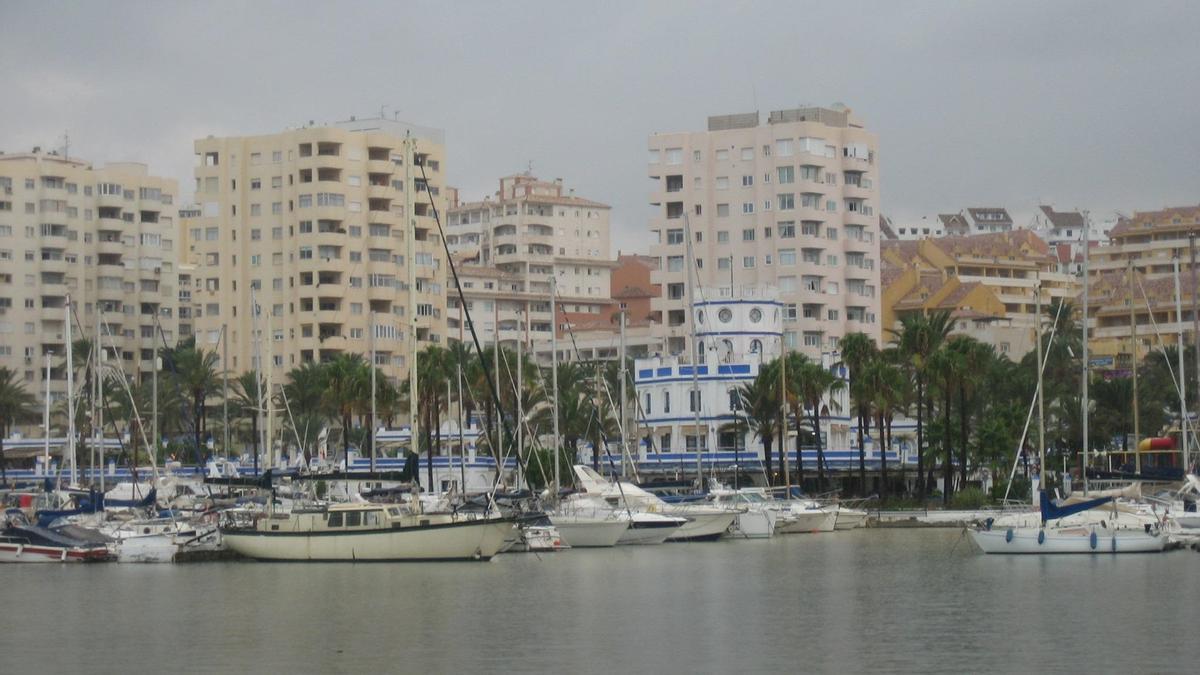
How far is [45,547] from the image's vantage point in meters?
77.9

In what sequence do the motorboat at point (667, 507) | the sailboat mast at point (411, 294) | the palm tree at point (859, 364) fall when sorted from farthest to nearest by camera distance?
the palm tree at point (859, 364), the motorboat at point (667, 507), the sailboat mast at point (411, 294)

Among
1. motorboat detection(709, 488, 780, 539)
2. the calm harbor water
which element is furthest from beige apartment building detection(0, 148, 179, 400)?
the calm harbor water

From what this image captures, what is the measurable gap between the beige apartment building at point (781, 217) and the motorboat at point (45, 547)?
Result: 3798 inches

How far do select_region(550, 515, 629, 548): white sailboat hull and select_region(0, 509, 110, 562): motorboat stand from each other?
60.4ft

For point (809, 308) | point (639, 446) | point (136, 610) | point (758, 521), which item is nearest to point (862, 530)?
point (758, 521)

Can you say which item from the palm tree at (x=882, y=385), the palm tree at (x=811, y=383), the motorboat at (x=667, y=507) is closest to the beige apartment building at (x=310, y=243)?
the palm tree at (x=811, y=383)

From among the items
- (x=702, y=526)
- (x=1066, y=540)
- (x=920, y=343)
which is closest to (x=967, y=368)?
(x=920, y=343)

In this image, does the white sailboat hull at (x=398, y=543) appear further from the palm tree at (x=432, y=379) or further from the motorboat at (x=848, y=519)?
the palm tree at (x=432, y=379)

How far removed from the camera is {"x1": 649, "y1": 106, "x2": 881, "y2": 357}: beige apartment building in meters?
172

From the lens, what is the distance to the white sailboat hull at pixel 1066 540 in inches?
2913

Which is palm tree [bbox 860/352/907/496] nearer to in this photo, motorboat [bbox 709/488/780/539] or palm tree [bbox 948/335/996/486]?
palm tree [bbox 948/335/996/486]

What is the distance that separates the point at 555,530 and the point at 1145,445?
41.0m

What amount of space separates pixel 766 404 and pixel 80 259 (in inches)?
3408

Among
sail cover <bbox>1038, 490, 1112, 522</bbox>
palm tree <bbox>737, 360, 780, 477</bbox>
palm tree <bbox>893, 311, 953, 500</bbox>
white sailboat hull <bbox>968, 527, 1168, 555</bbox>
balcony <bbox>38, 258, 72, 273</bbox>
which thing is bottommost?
white sailboat hull <bbox>968, 527, 1168, 555</bbox>
